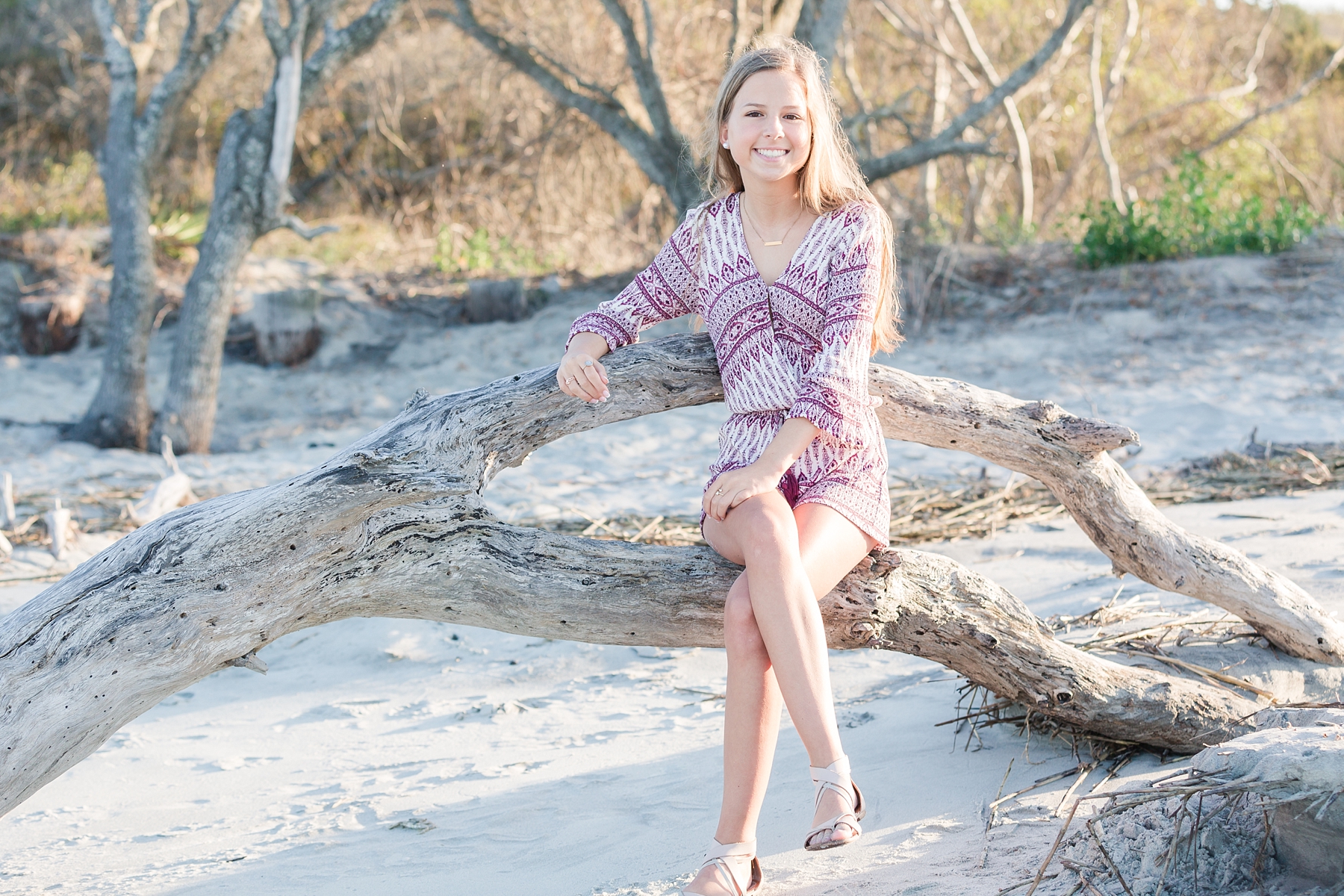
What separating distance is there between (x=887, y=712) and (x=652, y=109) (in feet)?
20.5

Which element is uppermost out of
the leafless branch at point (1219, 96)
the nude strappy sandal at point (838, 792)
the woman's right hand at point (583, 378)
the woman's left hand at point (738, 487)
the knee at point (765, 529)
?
the leafless branch at point (1219, 96)

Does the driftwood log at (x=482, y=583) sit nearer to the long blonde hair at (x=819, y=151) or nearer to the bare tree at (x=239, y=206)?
the long blonde hair at (x=819, y=151)

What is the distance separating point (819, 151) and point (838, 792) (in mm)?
1561

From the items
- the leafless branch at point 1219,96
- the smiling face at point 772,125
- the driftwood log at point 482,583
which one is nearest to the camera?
the driftwood log at point 482,583

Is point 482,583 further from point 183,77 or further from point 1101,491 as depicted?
point 183,77

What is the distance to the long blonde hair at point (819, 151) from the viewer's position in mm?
2832

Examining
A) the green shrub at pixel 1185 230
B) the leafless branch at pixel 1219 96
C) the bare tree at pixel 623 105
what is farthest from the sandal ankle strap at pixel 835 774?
the leafless branch at pixel 1219 96

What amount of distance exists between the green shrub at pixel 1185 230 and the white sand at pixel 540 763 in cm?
322

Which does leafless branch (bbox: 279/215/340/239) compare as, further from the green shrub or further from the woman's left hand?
the green shrub

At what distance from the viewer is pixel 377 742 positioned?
11.6 ft

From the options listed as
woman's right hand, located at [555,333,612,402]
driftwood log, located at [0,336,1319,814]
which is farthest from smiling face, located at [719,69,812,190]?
woman's right hand, located at [555,333,612,402]

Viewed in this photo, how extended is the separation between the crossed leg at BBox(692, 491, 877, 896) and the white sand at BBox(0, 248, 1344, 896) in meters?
0.29

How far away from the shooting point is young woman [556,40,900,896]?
2355 millimetres

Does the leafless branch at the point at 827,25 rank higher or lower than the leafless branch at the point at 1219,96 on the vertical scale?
higher
